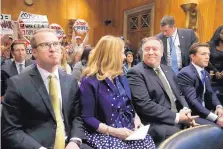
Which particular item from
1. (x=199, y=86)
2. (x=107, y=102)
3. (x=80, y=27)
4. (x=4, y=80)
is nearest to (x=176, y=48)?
(x=199, y=86)

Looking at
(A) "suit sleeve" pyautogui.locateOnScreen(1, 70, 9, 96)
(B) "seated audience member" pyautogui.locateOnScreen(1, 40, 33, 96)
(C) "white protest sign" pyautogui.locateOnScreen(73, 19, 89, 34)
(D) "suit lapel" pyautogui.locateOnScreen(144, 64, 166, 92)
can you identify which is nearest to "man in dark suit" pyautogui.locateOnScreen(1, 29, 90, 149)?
(D) "suit lapel" pyautogui.locateOnScreen(144, 64, 166, 92)

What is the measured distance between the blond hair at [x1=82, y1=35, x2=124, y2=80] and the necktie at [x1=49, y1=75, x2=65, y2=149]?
0.28m

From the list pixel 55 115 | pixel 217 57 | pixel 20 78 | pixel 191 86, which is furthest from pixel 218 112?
pixel 20 78

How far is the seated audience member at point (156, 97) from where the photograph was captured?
6.44 feet

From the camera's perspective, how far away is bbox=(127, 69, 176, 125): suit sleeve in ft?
6.45

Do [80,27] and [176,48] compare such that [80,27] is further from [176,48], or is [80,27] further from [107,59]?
[107,59]

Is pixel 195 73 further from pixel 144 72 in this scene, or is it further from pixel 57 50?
pixel 57 50

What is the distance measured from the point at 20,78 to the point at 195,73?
5.56 feet

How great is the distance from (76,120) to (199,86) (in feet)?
4.61

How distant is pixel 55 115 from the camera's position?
1481 millimetres

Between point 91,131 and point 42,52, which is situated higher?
point 42,52

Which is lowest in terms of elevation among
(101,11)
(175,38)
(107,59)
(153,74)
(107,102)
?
(107,102)

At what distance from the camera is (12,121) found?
1.40 m

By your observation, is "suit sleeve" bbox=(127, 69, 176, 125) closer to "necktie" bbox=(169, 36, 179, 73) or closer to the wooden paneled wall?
"necktie" bbox=(169, 36, 179, 73)
